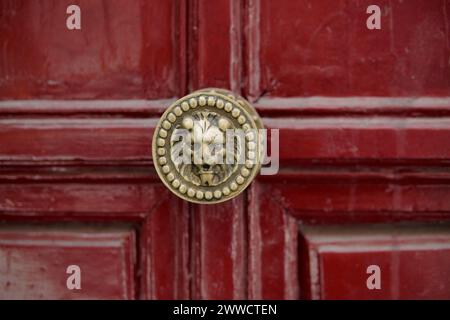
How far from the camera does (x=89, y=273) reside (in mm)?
555

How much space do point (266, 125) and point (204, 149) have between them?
82mm

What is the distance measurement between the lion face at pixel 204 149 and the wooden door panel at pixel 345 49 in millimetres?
78

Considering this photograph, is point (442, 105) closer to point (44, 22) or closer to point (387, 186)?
point (387, 186)

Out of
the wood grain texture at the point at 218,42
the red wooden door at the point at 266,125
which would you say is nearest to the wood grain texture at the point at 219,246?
the red wooden door at the point at 266,125

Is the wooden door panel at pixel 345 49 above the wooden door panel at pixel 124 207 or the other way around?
above

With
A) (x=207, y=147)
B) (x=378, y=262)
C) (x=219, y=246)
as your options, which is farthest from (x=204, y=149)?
(x=378, y=262)

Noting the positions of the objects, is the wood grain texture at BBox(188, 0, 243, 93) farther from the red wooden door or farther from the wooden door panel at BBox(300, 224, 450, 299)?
the wooden door panel at BBox(300, 224, 450, 299)

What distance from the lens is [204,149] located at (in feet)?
1.61

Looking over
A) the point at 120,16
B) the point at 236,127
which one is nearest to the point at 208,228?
the point at 236,127

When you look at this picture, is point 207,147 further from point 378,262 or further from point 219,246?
point 378,262

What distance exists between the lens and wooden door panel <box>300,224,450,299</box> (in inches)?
21.4

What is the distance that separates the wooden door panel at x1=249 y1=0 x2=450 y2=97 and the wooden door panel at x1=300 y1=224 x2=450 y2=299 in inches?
6.1

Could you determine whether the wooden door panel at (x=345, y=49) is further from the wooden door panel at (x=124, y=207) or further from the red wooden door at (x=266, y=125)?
the wooden door panel at (x=124, y=207)

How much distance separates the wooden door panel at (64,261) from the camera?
551mm
